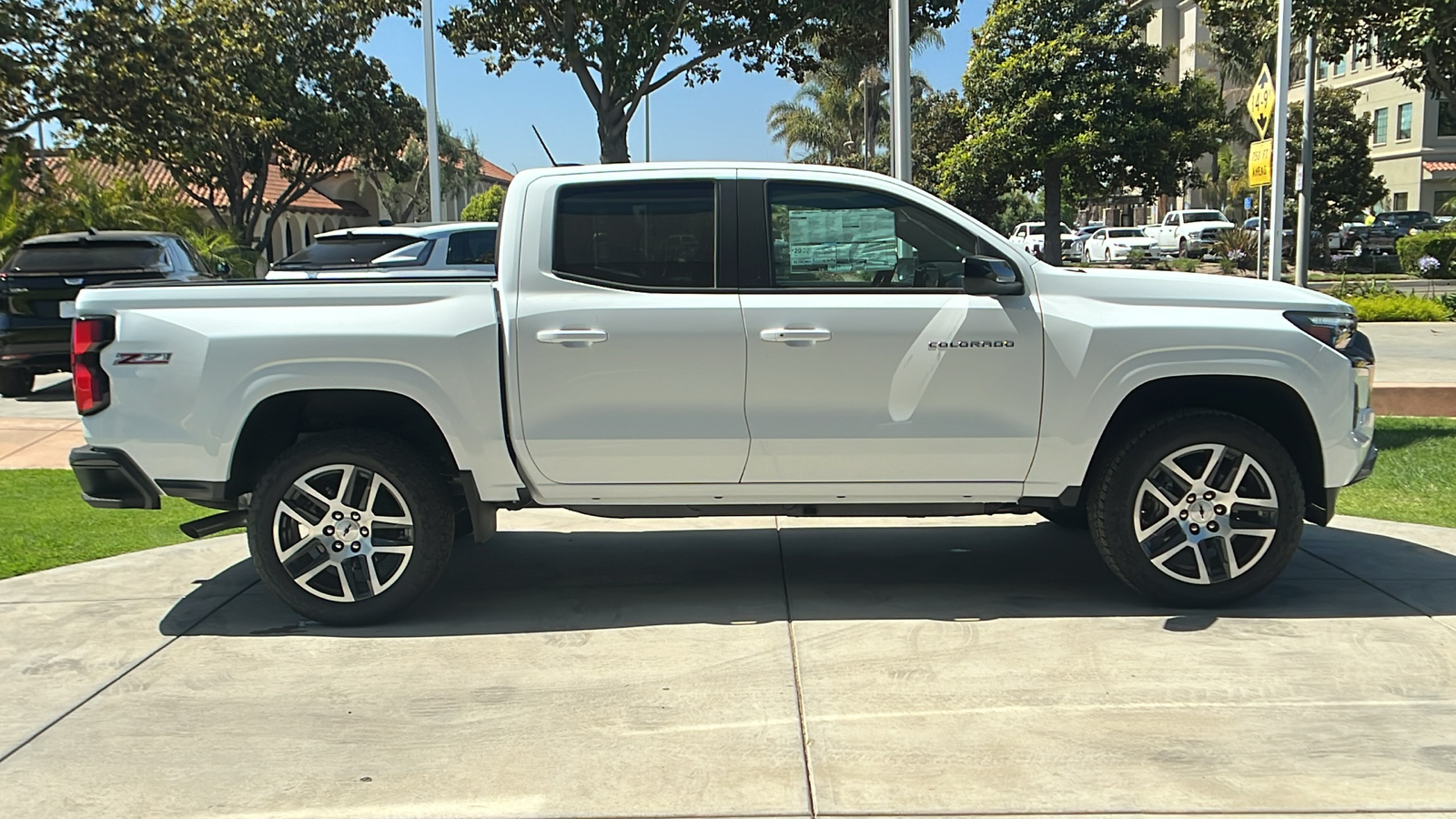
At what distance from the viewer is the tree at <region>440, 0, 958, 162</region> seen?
57.3 ft

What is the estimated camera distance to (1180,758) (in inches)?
159

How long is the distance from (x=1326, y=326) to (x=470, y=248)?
8093 millimetres

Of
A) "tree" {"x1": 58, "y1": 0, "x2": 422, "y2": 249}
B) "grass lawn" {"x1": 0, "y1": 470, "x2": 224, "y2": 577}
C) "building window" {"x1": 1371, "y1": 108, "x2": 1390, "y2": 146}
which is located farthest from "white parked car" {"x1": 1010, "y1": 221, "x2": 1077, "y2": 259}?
"grass lawn" {"x1": 0, "y1": 470, "x2": 224, "y2": 577}

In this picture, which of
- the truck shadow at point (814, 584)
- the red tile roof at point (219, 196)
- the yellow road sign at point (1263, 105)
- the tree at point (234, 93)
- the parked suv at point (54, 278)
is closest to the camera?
the truck shadow at point (814, 584)

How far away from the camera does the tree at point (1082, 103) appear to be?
30531 millimetres

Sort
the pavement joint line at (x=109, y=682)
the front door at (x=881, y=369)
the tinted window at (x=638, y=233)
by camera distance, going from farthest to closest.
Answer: the tinted window at (x=638, y=233)
the front door at (x=881, y=369)
the pavement joint line at (x=109, y=682)

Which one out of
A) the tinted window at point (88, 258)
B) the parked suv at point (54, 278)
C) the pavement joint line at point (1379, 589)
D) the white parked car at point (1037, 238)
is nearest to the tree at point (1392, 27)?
the pavement joint line at point (1379, 589)

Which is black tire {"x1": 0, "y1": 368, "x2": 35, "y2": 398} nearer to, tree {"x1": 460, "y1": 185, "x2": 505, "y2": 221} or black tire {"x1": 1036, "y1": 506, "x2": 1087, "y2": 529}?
black tire {"x1": 1036, "y1": 506, "x2": 1087, "y2": 529}

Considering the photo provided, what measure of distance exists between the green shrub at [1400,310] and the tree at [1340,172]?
754 inches

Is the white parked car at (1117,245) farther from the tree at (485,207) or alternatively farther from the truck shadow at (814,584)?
the truck shadow at (814,584)

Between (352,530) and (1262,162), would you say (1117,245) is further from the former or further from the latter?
(352,530)

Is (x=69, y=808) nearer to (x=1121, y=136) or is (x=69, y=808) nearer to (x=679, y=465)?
(x=679, y=465)

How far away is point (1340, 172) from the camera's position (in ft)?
126

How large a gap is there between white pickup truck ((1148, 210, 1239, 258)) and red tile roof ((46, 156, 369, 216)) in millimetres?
29652
